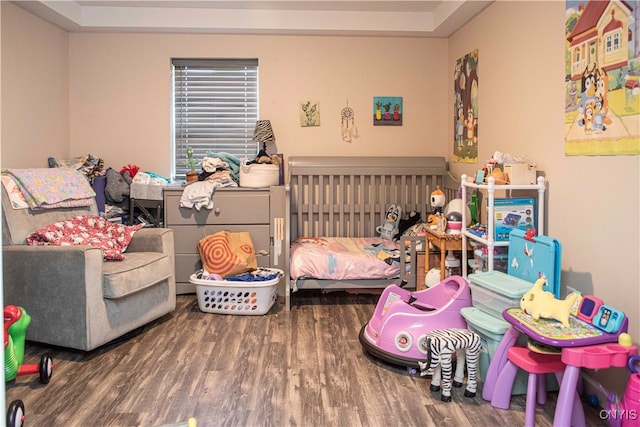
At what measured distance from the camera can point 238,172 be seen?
177 inches

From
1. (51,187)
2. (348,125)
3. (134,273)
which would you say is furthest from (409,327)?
(348,125)

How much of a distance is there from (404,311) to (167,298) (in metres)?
1.58

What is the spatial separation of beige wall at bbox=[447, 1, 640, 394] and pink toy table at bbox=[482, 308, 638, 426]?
30 centimetres

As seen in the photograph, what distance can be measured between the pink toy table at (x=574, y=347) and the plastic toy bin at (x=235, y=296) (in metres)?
1.95

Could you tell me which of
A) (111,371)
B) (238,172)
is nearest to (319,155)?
(238,172)

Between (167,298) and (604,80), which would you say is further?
(167,298)

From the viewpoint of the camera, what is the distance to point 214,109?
4879 millimetres

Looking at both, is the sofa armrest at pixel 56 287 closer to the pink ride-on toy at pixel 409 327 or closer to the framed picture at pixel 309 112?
the pink ride-on toy at pixel 409 327

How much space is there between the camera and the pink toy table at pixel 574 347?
1983mm

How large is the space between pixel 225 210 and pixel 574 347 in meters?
2.79

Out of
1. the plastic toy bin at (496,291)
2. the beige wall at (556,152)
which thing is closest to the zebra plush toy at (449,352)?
the plastic toy bin at (496,291)

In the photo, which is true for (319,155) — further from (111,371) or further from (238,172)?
(111,371)

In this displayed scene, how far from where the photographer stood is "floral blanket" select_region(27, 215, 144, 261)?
10.6 feet

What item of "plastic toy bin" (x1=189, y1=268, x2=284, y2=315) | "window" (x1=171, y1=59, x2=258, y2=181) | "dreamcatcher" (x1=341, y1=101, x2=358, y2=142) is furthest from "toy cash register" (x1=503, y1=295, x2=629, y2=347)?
"window" (x1=171, y1=59, x2=258, y2=181)
